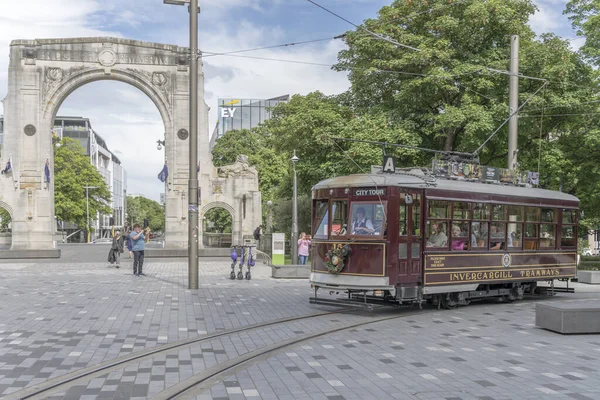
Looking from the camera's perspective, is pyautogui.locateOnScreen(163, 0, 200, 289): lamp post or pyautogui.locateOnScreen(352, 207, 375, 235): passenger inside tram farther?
pyautogui.locateOnScreen(163, 0, 200, 289): lamp post

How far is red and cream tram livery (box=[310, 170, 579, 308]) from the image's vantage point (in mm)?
13797

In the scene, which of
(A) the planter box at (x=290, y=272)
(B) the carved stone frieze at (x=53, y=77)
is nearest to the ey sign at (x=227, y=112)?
(B) the carved stone frieze at (x=53, y=77)

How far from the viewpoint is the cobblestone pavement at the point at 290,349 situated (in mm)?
7655

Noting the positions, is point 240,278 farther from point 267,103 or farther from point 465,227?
point 267,103

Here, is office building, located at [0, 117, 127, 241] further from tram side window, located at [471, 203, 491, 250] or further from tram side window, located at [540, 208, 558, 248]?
tram side window, located at [471, 203, 491, 250]

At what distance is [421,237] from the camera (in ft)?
47.1

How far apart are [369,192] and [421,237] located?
1.61m

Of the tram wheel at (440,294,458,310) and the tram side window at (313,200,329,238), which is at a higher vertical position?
the tram side window at (313,200,329,238)

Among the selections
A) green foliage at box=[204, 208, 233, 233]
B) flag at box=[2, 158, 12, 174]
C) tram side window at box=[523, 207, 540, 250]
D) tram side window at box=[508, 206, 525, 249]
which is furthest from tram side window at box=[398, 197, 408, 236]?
green foliage at box=[204, 208, 233, 233]

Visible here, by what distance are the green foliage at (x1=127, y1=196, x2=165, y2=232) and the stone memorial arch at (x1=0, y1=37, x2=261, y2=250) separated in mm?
110963

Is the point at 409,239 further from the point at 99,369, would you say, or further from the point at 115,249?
the point at 115,249

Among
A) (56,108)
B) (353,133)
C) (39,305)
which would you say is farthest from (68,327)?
(56,108)

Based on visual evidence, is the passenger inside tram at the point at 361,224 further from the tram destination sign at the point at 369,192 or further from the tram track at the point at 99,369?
the tram track at the point at 99,369

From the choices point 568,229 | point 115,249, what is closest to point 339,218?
point 568,229
